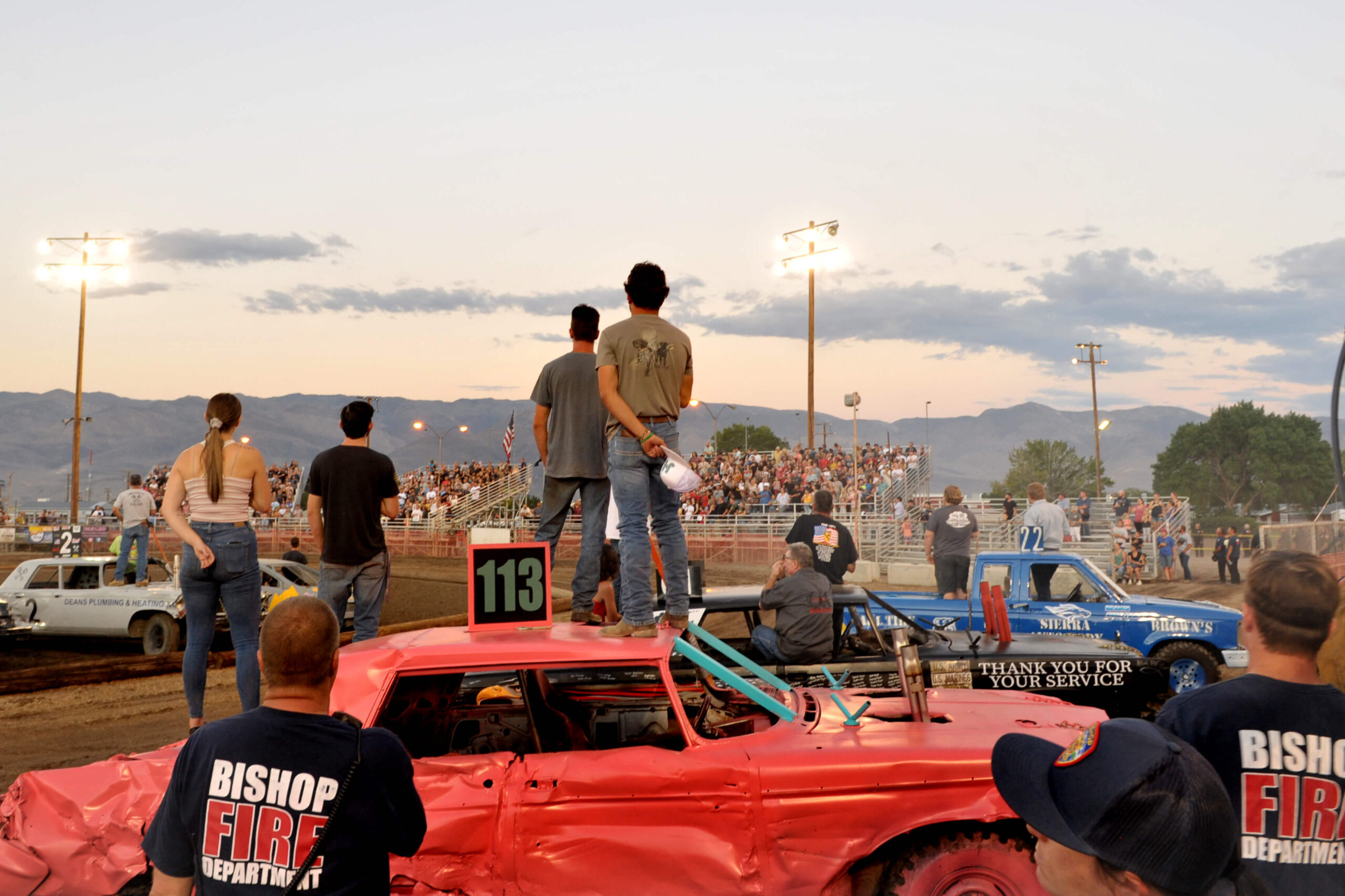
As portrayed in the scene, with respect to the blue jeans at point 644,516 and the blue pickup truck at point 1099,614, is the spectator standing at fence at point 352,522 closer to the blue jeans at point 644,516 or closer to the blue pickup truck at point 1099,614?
the blue jeans at point 644,516

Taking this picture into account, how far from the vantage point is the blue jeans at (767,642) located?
6973 mm

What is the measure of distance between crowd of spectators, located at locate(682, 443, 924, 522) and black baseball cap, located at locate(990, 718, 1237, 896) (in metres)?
29.2

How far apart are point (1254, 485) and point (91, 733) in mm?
129472

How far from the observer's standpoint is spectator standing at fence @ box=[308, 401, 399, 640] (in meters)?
5.89

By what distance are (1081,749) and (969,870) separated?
2.39m

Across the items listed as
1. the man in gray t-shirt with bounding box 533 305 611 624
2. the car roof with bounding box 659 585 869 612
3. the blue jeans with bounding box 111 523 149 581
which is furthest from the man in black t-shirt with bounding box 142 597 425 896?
the blue jeans with bounding box 111 523 149 581

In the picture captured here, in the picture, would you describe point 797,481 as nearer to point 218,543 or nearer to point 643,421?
point 643,421

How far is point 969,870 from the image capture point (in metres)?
3.64

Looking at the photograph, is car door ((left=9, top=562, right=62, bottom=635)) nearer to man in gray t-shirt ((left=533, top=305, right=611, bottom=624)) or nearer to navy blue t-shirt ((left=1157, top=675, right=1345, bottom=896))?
man in gray t-shirt ((left=533, top=305, right=611, bottom=624))

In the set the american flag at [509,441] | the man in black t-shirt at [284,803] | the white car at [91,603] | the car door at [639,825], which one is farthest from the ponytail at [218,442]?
the american flag at [509,441]

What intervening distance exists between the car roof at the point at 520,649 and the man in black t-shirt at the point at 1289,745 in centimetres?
221

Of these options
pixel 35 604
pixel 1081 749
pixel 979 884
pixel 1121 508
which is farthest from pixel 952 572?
pixel 1121 508

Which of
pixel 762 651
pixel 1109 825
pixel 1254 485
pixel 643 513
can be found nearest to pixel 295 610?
pixel 1109 825

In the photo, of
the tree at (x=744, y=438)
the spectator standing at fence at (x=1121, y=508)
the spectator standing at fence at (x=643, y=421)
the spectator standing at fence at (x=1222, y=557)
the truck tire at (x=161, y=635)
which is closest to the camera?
the spectator standing at fence at (x=643, y=421)
